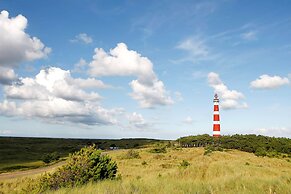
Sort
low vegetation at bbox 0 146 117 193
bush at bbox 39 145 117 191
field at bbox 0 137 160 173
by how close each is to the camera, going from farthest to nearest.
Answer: field at bbox 0 137 160 173 < bush at bbox 39 145 117 191 < low vegetation at bbox 0 146 117 193

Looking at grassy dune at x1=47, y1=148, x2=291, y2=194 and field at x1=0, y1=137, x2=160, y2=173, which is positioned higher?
grassy dune at x1=47, y1=148, x2=291, y2=194

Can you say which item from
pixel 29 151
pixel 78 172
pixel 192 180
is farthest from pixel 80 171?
pixel 29 151

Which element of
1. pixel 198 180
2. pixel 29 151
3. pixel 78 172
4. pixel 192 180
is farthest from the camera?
pixel 29 151

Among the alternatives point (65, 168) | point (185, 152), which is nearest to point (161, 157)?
point (185, 152)

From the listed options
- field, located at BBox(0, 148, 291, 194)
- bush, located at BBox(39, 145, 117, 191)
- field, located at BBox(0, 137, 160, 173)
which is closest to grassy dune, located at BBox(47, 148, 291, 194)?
field, located at BBox(0, 148, 291, 194)

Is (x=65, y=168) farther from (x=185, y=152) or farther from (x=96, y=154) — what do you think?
(x=185, y=152)

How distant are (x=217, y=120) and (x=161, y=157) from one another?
31352 mm

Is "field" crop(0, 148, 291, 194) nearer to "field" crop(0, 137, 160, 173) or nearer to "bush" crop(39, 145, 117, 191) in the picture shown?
"bush" crop(39, 145, 117, 191)

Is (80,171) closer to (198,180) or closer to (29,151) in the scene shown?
(198,180)

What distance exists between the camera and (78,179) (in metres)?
14.6

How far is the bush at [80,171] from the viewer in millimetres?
13844

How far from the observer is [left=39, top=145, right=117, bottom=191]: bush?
45.4 ft

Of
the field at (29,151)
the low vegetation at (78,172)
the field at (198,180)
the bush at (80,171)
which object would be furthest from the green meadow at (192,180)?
the field at (29,151)

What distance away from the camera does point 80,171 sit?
15172 millimetres
